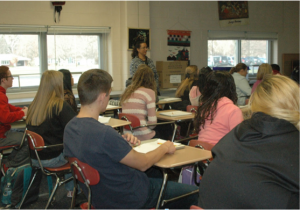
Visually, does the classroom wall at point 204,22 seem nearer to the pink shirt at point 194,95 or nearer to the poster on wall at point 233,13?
the poster on wall at point 233,13

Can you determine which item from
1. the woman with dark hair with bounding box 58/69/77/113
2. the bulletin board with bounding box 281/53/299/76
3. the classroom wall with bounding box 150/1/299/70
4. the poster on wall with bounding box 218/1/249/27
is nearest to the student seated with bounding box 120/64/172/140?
the woman with dark hair with bounding box 58/69/77/113

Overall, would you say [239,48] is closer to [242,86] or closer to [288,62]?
[288,62]

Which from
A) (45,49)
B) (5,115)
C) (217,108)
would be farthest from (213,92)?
(45,49)

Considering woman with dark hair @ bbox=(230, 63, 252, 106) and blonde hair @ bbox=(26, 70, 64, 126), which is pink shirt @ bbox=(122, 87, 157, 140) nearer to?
blonde hair @ bbox=(26, 70, 64, 126)

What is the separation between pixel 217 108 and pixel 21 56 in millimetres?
4044

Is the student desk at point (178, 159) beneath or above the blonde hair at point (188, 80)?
beneath

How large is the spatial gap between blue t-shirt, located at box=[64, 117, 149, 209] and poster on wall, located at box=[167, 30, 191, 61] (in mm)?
5065

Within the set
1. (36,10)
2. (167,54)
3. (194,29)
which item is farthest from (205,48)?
Answer: (36,10)

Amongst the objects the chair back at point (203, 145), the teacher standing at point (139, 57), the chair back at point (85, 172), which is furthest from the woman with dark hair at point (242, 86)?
the chair back at point (85, 172)

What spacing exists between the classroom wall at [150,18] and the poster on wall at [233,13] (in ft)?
0.39

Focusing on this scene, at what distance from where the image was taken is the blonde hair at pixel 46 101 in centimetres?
277

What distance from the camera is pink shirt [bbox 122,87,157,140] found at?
3.43 m

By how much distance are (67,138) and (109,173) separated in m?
0.31

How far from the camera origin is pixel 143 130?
11.3 feet
